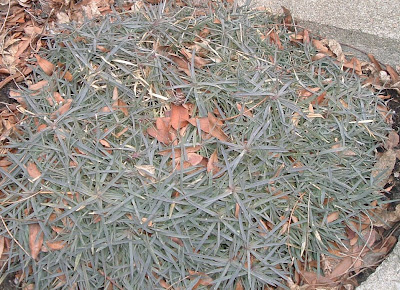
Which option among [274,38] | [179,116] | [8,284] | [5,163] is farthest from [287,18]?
[8,284]

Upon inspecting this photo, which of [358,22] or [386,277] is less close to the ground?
[358,22]

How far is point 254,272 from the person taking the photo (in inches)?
61.5

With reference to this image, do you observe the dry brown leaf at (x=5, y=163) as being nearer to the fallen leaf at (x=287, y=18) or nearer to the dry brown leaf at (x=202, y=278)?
the dry brown leaf at (x=202, y=278)

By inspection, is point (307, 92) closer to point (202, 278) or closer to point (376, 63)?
point (376, 63)

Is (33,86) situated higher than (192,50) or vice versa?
(192,50)

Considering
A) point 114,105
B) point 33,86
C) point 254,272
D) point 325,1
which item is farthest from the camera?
point 325,1

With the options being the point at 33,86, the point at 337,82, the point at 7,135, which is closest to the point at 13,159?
the point at 7,135

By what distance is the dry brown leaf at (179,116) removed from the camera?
1683 millimetres

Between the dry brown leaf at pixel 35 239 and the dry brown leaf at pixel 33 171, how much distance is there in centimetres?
19

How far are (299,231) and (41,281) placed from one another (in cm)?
105

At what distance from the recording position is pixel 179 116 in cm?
169

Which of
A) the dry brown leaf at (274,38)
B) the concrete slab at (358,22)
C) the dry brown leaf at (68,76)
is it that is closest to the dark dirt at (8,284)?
the dry brown leaf at (68,76)

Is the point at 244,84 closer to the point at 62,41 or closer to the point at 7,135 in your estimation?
the point at 62,41

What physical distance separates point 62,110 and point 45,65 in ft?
0.98
